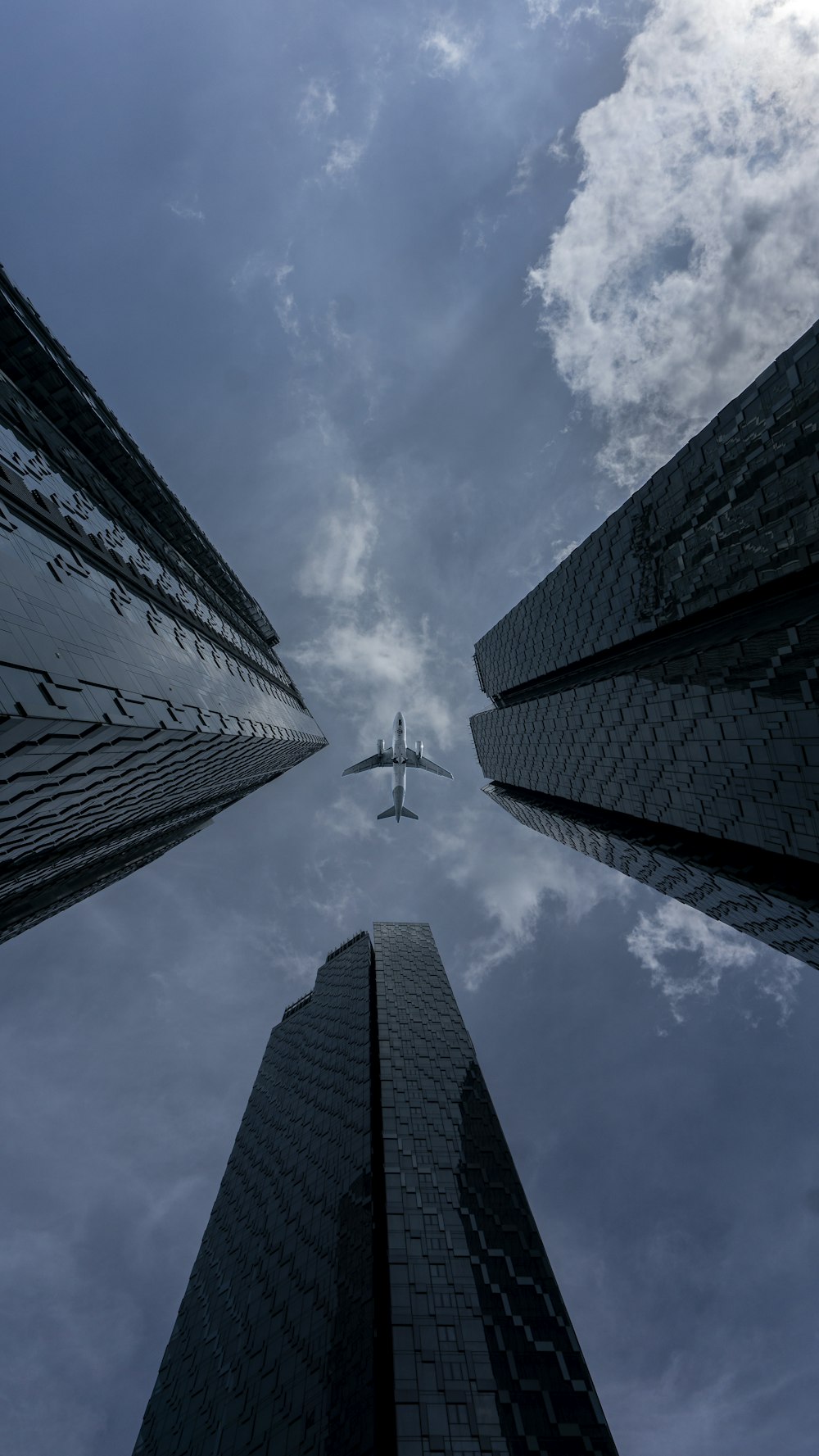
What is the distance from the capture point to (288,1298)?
5156 cm

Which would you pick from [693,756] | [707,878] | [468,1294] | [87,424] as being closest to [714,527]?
[693,756]

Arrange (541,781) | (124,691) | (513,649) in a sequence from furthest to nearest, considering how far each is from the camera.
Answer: (513,649), (541,781), (124,691)

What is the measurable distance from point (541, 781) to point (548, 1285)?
5821 cm

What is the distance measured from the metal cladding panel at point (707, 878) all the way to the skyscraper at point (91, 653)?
4501 cm

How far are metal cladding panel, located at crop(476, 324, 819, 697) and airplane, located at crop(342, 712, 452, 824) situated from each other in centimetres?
3810

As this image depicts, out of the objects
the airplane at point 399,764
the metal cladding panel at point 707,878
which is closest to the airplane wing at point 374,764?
the airplane at point 399,764

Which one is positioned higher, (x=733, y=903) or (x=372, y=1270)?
(x=733, y=903)

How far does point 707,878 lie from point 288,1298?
55.3 metres

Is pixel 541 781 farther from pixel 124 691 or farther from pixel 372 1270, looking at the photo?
pixel 124 691

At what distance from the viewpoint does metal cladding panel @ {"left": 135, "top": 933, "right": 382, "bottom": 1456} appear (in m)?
40.8

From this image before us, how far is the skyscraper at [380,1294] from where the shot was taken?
3816cm

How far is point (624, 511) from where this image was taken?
6212cm

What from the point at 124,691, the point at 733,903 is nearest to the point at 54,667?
the point at 124,691

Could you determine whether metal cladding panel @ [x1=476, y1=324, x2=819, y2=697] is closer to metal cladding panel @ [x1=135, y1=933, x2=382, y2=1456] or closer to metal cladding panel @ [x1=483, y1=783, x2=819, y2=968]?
metal cladding panel @ [x1=483, y1=783, x2=819, y2=968]
